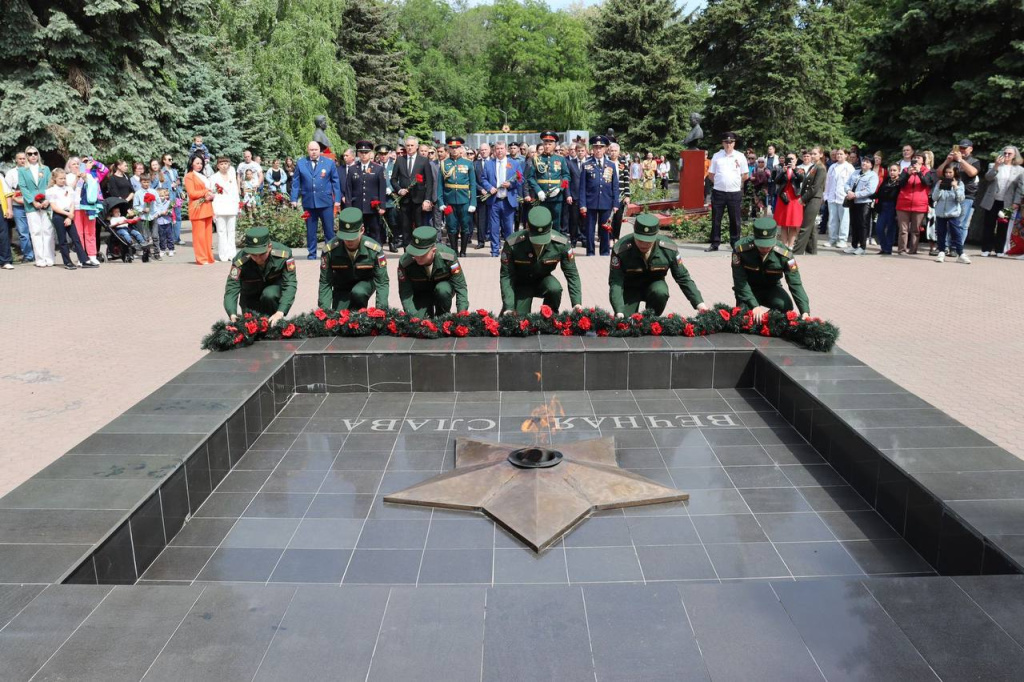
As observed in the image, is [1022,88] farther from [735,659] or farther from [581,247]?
[735,659]

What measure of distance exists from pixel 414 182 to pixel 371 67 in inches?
1184

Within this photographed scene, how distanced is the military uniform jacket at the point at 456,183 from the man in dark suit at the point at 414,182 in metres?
0.22

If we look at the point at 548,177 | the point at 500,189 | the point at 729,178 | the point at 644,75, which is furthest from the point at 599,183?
the point at 644,75

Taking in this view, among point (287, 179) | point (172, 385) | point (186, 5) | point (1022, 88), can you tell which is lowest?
point (172, 385)

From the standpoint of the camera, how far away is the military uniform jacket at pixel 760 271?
774 centimetres

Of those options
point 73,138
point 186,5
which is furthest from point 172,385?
point 186,5

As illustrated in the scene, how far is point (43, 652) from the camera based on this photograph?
3111 mm

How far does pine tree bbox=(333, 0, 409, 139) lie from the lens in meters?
41.3

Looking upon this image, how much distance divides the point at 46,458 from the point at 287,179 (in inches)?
702

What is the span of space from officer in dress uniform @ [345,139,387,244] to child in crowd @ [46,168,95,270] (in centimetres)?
463

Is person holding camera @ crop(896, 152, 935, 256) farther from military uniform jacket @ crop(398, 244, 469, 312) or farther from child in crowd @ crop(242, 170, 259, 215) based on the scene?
child in crowd @ crop(242, 170, 259, 215)

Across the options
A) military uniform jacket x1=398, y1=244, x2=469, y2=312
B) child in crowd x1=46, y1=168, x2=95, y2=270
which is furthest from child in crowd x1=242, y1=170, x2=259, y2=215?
military uniform jacket x1=398, y1=244, x2=469, y2=312

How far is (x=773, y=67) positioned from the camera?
97.0 ft

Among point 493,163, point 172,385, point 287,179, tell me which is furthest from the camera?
point 287,179
